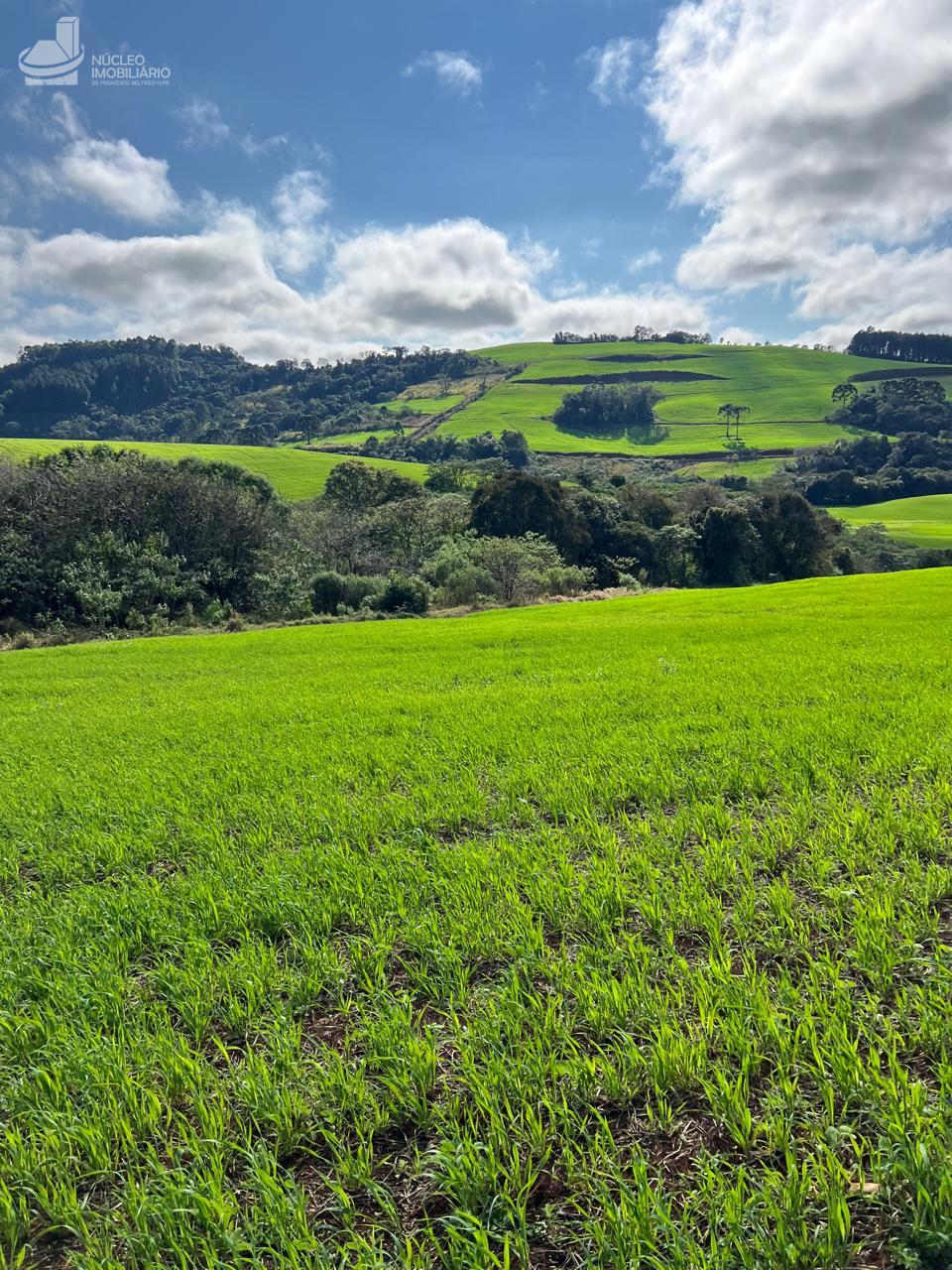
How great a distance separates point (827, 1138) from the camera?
248 cm

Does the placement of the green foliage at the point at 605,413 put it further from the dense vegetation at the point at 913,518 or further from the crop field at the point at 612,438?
the dense vegetation at the point at 913,518

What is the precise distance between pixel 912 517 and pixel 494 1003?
109785 millimetres

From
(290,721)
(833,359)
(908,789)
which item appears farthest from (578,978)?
(833,359)

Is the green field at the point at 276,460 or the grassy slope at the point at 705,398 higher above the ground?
the grassy slope at the point at 705,398

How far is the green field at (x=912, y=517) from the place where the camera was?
72.9 metres

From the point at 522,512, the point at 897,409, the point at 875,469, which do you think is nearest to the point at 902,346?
the point at 897,409

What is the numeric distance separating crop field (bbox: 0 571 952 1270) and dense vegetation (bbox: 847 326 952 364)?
22769 cm

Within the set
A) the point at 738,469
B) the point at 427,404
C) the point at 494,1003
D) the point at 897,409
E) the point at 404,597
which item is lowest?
the point at 494,1003

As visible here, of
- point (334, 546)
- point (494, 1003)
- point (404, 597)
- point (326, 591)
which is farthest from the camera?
point (334, 546)

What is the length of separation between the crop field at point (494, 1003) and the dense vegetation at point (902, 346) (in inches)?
8964

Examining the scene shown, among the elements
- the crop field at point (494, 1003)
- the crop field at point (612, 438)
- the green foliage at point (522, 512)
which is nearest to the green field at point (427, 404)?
the crop field at point (612, 438)

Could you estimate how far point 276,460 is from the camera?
9612 centimetres

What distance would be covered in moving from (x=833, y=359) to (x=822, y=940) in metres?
218

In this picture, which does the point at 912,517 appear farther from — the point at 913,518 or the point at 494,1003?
the point at 494,1003
